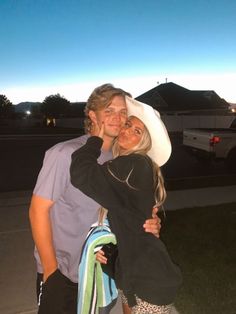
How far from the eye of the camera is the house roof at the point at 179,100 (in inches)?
2087

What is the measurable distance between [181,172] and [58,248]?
36.5 ft

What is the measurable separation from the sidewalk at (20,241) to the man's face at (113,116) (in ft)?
8.24

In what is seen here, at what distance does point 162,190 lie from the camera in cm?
221

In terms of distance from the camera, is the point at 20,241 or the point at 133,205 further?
the point at 20,241

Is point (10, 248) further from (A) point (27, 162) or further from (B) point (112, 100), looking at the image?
(A) point (27, 162)

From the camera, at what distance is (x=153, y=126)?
7.36 ft

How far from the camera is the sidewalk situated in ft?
13.6

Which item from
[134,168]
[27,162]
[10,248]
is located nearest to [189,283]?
[10,248]

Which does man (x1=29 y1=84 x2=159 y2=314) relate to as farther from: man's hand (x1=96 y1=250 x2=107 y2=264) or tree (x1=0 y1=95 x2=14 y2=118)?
tree (x1=0 y1=95 x2=14 y2=118)

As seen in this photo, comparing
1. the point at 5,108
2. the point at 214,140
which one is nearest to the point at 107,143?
the point at 214,140

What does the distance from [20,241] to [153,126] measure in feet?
14.2

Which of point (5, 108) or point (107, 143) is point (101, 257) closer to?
point (107, 143)

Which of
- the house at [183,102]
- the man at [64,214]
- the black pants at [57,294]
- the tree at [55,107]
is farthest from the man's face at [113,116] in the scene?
the tree at [55,107]

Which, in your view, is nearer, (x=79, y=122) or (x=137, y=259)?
(x=137, y=259)
